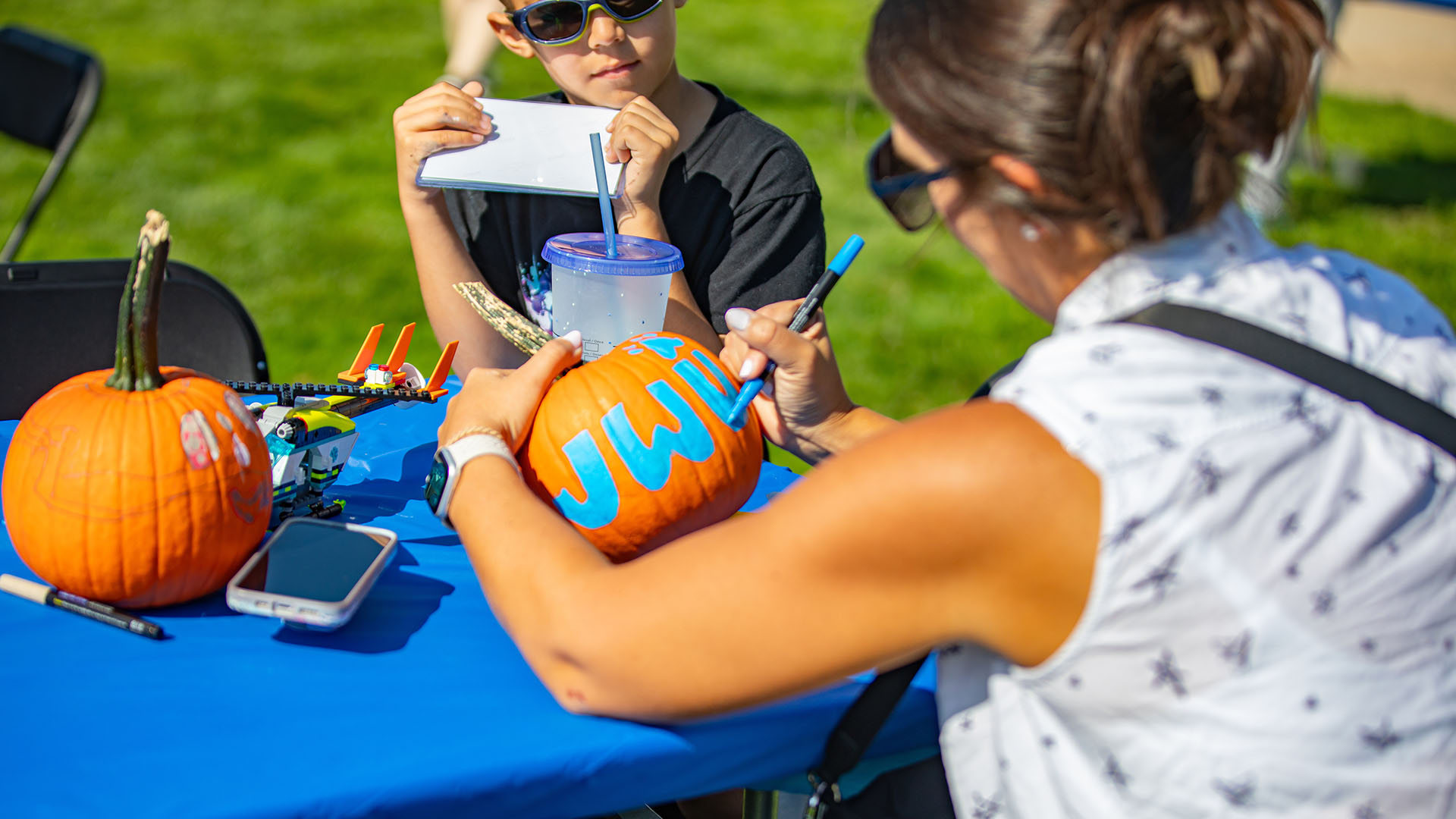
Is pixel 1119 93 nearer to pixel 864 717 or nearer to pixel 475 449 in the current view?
pixel 864 717

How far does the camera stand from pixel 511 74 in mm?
7926

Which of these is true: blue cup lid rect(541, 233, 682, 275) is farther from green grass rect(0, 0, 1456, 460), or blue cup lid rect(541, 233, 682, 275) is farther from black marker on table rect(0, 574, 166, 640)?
green grass rect(0, 0, 1456, 460)

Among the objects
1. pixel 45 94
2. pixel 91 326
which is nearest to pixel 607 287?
pixel 91 326

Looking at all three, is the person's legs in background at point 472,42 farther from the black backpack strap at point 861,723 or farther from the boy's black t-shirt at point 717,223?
the black backpack strap at point 861,723

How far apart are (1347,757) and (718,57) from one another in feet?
27.0

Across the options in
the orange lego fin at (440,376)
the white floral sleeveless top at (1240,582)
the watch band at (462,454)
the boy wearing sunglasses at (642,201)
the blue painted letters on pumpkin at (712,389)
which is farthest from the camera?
the boy wearing sunglasses at (642,201)

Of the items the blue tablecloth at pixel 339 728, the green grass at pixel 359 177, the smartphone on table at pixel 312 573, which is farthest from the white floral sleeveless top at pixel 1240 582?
the green grass at pixel 359 177

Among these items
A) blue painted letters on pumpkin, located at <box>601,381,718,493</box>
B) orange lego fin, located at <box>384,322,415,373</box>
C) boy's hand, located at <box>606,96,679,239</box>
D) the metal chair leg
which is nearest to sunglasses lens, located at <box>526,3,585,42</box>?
boy's hand, located at <box>606,96,679,239</box>

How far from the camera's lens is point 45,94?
2971 millimetres

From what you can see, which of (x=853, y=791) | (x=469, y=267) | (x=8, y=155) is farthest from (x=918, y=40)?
(x=8, y=155)

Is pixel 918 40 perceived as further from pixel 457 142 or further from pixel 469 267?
pixel 469 267

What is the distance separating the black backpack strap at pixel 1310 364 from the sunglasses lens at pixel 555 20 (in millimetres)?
1220

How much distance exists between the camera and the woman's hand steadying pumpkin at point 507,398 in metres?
1.32

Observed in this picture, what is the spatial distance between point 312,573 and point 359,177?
534 centimetres
